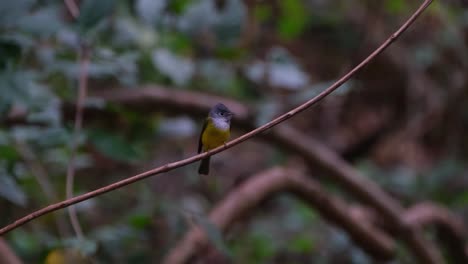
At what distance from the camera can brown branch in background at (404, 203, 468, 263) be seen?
12.6 ft

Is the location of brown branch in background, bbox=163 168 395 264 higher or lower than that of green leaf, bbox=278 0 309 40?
lower

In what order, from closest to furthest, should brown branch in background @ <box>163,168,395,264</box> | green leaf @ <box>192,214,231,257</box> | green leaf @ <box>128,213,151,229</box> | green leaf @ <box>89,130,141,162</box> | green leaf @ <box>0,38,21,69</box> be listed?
green leaf @ <box>0,38,21,69</box> < green leaf @ <box>192,214,231,257</box> < green leaf @ <box>89,130,141,162</box> < green leaf @ <box>128,213,151,229</box> < brown branch in background @ <box>163,168,395,264</box>

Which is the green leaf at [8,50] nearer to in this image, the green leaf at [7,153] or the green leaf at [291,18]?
the green leaf at [7,153]

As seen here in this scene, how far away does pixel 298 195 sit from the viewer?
340 cm

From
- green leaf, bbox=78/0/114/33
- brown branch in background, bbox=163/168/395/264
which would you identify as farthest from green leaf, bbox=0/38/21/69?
brown branch in background, bbox=163/168/395/264

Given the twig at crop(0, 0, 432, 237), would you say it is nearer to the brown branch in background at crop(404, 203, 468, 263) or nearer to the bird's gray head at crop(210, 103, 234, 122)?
the bird's gray head at crop(210, 103, 234, 122)

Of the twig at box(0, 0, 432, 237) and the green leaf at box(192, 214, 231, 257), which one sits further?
the green leaf at box(192, 214, 231, 257)

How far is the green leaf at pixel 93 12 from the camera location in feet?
6.73

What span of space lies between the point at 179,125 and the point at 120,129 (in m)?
0.28

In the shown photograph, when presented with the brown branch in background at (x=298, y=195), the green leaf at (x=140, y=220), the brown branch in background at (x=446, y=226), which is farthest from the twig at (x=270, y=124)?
the brown branch in background at (x=446, y=226)

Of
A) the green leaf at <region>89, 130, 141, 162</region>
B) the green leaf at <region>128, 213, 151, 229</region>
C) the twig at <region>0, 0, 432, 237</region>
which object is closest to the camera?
the twig at <region>0, 0, 432, 237</region>

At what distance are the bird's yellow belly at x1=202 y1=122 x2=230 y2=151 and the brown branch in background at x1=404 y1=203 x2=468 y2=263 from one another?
1933 mm

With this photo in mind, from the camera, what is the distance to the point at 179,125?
3248 millimetres

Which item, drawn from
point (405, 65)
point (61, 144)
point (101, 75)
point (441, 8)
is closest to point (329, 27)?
point (405, 65)
